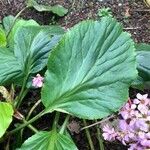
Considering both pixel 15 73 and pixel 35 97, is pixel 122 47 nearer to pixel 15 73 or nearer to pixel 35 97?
pixel 15 73

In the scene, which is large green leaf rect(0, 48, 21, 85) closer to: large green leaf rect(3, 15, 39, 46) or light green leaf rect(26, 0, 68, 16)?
large green leaf rect(3, 15, 39, 46)

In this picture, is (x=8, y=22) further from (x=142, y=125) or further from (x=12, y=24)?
(x=142, y=125)

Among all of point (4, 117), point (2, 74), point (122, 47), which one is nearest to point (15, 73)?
point (2, 74)

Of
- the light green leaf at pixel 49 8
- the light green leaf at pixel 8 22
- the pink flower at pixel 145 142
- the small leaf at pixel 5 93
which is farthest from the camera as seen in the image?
the light green leaf at pixel 49 8

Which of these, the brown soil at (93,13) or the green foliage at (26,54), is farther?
the brown soil at (93,13)

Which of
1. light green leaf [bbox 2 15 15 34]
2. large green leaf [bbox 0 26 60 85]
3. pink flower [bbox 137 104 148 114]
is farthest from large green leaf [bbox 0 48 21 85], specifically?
pink flower [bbox 137 104 148 114]

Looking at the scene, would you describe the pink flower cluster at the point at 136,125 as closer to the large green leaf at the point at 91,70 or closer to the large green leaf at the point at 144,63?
the large green leaf at the point at 91,70

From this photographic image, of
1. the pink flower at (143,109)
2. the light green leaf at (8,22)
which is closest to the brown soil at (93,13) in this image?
the light green leaf at (8,22)
